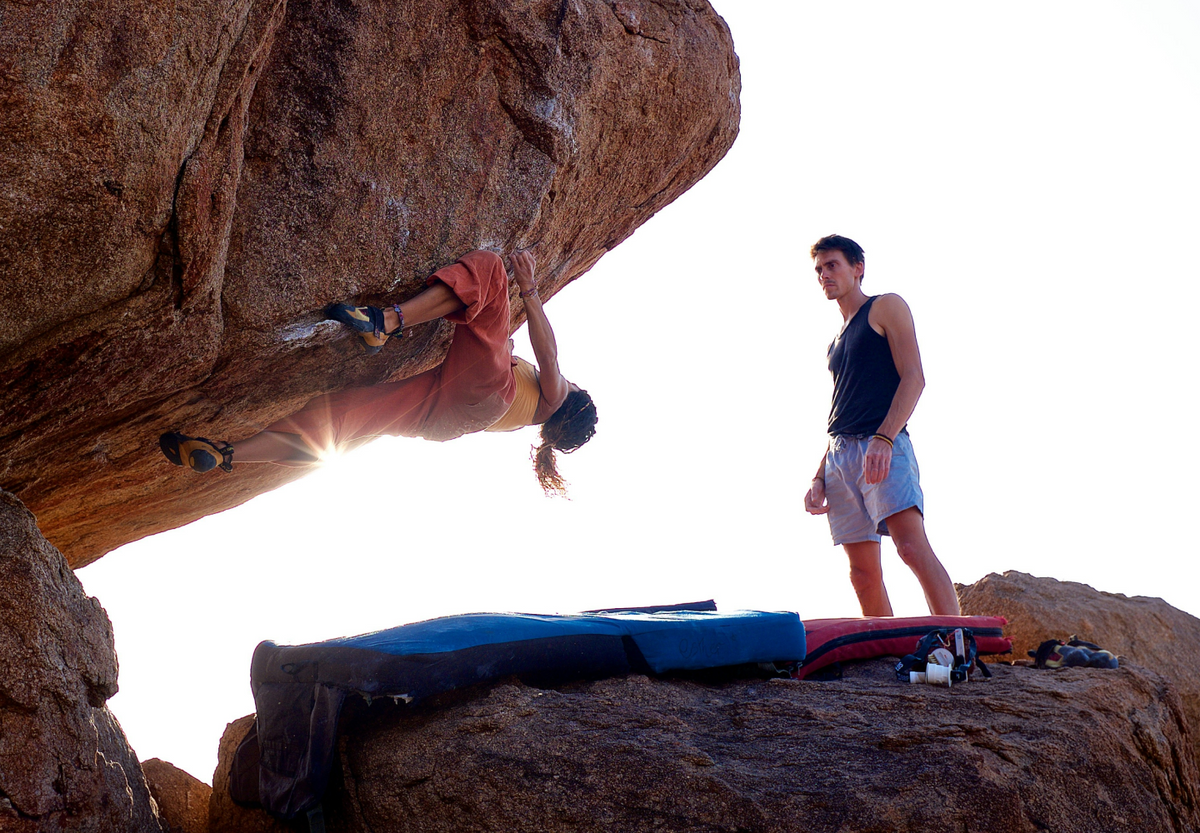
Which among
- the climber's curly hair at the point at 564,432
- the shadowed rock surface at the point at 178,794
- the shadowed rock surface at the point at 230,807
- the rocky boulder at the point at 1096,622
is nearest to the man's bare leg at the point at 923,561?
the rocky boulder at the point at 1096,622

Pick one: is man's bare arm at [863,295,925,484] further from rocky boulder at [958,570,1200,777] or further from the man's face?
rocky boulder at [958,570,1200,777]

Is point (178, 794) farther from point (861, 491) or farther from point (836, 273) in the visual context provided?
point (836, 273)

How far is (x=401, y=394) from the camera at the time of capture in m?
4.98

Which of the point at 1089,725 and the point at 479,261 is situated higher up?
the point at 479,261

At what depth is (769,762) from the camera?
301 centimetres

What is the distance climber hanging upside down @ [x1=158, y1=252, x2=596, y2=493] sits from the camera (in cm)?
416

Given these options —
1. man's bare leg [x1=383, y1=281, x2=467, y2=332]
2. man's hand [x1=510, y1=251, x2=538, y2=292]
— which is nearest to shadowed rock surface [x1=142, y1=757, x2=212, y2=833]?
man's bare leg [x1=383, y1=281, x2=467, y2=332]

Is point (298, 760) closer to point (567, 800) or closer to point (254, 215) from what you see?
point (567, 800)

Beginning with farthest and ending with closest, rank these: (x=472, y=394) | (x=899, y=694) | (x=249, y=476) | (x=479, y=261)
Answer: (x=249, y=476)
(x=472, y=394)
(x=479, y=261)
(x=899, y=694)

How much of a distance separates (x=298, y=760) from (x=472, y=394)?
212 centimetres

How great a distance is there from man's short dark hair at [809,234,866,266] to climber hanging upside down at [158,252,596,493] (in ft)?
5.97

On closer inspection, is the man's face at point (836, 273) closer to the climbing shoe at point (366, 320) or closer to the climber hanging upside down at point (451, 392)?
the climber hanging upside down at point (451, 392)

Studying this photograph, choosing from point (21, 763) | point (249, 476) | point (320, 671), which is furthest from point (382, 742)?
point (249, 476)

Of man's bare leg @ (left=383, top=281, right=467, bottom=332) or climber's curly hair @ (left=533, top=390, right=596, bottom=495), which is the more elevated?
man's bare leg @ (left=383, top=281, right=467, bottom=332)
